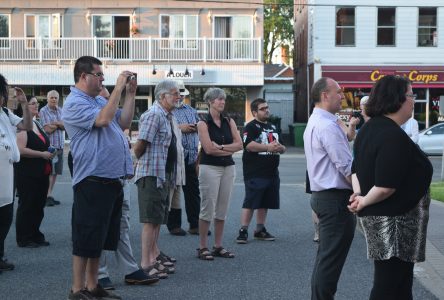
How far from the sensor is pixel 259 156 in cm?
1059

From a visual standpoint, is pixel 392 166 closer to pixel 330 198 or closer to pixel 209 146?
pixel 330 198

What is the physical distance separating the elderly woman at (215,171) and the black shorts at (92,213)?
2.41 metres

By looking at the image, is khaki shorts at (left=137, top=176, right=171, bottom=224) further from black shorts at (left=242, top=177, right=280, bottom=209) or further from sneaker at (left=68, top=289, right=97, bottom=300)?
black shorts at (left=242, top=177, right=280, bottom=209)

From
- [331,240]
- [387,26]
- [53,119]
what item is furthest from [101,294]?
[387,26]

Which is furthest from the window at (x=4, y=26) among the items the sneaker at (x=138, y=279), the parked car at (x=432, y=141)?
the sneaker at (x=138, y=279)

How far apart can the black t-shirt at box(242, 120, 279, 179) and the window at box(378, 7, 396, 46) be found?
29.8 meters

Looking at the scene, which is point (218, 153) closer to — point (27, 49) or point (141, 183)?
point (141, 183)

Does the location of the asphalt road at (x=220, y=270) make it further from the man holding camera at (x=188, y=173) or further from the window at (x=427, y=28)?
the window at (x=427, y=28)

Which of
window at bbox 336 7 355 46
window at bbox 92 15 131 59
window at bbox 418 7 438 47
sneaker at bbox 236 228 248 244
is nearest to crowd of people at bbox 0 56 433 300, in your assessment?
Result: sneaker at bbox 236 228 248 244

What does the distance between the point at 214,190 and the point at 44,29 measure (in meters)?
31.3

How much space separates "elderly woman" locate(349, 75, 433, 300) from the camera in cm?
516

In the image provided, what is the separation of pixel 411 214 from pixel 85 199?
2.86m

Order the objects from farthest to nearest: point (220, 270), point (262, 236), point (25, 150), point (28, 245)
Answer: point (262, 236), point (25, 150), point (28, 245), point (220, 270)

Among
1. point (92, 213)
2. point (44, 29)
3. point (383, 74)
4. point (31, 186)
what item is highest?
point (44, 29)
